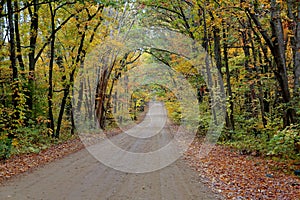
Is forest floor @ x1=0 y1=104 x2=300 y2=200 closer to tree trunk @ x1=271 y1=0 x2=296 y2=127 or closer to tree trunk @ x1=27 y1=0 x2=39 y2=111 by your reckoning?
tree trunk @ x1=271 y1=0 x2=296 y2=127

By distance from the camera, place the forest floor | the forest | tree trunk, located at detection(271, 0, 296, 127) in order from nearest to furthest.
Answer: the forest floor → tree trunk, located at detection(271, 0, 296, 127) → the forest

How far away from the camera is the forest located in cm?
968

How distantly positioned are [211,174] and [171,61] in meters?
16.4

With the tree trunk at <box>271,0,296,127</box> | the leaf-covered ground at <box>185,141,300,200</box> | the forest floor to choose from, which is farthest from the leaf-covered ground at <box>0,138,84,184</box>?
the tree trunk at <box>271,0,296,127</box>

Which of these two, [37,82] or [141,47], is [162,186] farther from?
[141,47]

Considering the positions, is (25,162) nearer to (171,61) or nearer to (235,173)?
(235,173)

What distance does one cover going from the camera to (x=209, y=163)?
9859 mm

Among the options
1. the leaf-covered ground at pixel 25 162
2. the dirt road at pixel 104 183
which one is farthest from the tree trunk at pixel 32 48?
the dirt road at pixel 104 183

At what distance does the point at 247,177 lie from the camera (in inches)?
296

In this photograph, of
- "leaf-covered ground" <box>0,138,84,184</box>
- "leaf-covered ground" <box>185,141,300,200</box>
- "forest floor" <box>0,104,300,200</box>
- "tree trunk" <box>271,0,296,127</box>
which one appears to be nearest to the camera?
"leaf-covered ground" <box>185,141,300,200</box>

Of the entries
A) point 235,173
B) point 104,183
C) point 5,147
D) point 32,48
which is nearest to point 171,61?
point 32,48

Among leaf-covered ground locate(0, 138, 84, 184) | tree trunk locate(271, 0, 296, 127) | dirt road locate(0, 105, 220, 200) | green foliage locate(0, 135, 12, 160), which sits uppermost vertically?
tree trunk locate(271, 0, 296, 127)

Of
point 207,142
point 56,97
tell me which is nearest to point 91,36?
point 56,97

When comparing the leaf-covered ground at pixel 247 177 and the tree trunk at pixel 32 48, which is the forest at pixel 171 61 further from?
the leaf-covered ground at pixel 247 177
